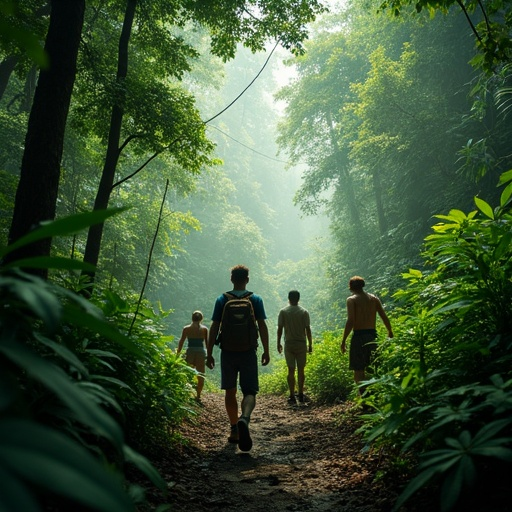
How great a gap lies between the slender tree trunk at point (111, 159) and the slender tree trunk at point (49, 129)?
7.63 feet

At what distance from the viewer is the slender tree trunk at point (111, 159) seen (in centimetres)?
630

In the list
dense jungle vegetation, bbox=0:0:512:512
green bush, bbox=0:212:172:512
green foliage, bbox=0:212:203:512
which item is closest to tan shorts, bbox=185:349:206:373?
dense jungle vegetation, bbox=0:0:512:512

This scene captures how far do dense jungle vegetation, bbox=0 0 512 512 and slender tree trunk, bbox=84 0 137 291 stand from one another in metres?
0.05

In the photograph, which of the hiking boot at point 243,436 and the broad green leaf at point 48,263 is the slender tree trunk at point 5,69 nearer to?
the hiking boot at point 243,436

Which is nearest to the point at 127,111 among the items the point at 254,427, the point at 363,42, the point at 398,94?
the point at 254,427

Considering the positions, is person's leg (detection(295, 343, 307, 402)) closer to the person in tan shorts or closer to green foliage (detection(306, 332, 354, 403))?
green foliage (detection(306, 332, 354, 403))

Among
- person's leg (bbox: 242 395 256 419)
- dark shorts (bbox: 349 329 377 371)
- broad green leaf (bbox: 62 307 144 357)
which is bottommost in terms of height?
broad green leaf (bbox: 62 307 144 357)

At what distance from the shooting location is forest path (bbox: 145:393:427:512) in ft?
9.49

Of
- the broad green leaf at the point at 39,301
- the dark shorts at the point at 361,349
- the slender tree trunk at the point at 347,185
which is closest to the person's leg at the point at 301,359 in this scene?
the dark shorts at the point at 361,349

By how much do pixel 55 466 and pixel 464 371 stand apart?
2.42 m

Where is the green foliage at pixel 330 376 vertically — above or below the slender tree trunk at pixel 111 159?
below

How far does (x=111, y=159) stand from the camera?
6.75m

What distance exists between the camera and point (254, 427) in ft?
20.5

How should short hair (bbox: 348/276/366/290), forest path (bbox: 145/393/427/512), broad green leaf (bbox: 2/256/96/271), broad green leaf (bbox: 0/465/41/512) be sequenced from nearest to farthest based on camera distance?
broad green leaf (bbox: 0/465/41/512)
broad green leaf (bbox: 2/256/96/271)
forest path (bbox: 145/393/427/512)
short hair (bbox: 348/276/366/290)
